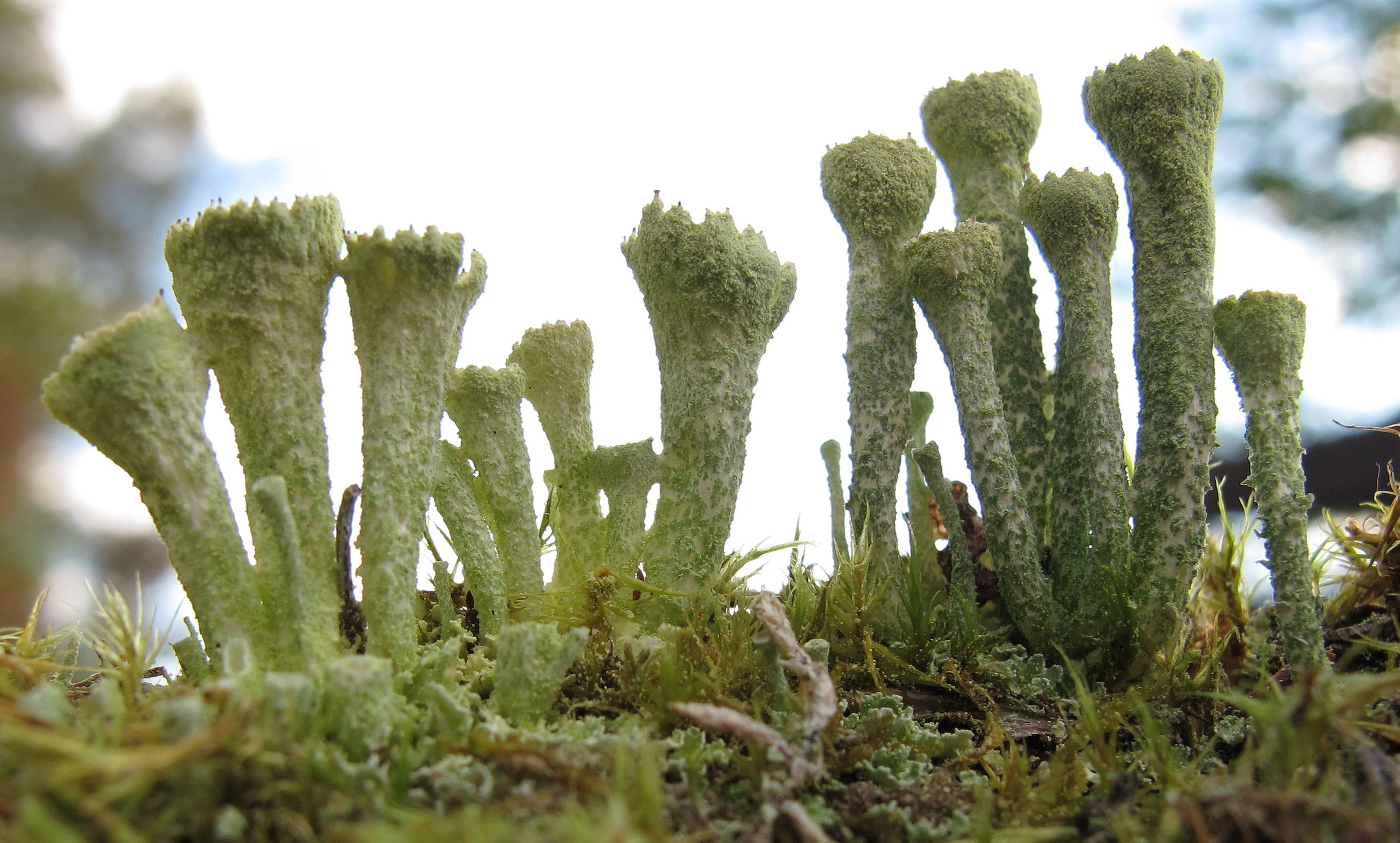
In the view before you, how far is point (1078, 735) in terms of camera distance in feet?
4.21

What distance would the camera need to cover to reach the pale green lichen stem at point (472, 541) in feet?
5.17

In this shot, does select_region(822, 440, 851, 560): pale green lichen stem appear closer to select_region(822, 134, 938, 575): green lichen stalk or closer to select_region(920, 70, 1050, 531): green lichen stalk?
select_region(822, 134, 938, 575): green lichen stalk

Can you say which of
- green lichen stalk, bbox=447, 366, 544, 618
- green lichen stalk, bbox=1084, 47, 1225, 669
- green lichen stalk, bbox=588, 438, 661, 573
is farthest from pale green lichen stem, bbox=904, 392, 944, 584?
green lichen stalk, bbox=447, 366, 544, 618

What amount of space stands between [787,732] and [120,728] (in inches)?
30.7

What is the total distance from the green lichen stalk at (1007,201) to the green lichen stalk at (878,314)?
0.52 ft

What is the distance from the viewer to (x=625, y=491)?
1720 mm

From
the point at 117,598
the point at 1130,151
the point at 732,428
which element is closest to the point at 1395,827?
the point at 732,428

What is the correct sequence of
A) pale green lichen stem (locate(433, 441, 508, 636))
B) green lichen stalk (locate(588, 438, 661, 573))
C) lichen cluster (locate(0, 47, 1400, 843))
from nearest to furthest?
lichen cluster (locate(0, 47, 1400, 843))
pale green lichen stem (locate(433, 441, 508, 636))
green lichen stalk (locate(588, 438, 661, 573))

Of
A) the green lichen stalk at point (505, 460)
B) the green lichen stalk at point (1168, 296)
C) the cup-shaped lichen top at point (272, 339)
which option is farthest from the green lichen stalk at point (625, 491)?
the green lichen stalk at point (1168, 296)

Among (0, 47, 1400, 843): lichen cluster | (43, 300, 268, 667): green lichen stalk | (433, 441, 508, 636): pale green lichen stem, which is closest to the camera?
(0, 47, 1400, 843): lichen cluster

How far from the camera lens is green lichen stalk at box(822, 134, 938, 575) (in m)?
1.78

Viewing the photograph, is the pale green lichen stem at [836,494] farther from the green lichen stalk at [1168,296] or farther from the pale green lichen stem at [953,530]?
the green lichen stalk at [1168,296]

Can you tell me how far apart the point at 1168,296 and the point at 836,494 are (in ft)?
2.54

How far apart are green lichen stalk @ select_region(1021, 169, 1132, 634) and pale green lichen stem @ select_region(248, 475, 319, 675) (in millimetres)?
1347
